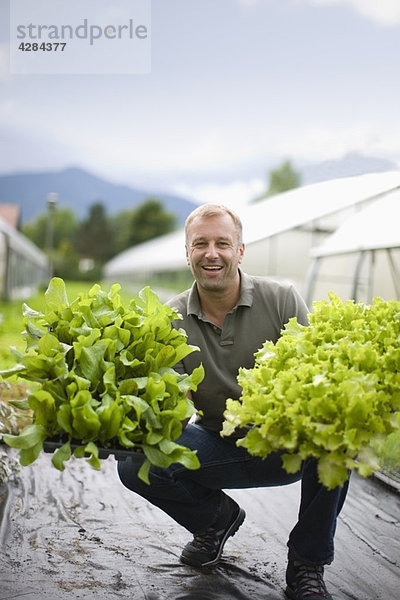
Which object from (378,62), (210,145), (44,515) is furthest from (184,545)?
(210,145)

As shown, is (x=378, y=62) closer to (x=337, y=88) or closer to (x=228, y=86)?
(x=337, y=88)

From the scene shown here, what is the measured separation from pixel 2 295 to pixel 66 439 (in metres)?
14.0

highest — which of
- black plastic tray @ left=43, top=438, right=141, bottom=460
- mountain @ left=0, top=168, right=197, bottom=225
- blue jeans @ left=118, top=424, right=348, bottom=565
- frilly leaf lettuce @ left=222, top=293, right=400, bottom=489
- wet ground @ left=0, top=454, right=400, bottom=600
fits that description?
mountain @ left=0, top=168, right=197, bottom=225

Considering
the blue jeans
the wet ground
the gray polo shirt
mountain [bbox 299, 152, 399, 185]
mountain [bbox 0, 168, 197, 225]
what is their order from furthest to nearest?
mountain [bbox 0, 168, 197, 225] < mountain [bbox 299, 152, 399, 185] < the gray polo shirt < the wet ground < the blue jeans

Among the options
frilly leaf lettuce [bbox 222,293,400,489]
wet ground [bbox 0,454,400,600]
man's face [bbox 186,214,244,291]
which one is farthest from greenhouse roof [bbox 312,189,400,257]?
frilly leaf lettuce [bbox 222,293,400,489]

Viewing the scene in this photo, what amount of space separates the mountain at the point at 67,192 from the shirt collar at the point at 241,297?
200 ft

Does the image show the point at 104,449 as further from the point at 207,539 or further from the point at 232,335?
the point at 207,539

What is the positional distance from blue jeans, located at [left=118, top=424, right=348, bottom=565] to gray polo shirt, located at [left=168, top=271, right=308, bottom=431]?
0.14 metres

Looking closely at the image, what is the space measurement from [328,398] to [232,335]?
81cm

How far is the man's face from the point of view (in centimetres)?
288

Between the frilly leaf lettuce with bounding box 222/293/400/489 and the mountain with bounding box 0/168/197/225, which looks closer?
the frilly leaf lettuce with bounding box 222/293/400/489

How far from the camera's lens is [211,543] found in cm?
300

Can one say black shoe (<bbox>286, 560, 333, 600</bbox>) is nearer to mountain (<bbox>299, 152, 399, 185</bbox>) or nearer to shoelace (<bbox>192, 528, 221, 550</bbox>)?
shoelace (<bbox>192, 528, 221, 550</bbox>)

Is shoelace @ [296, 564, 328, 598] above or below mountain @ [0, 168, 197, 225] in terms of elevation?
below
